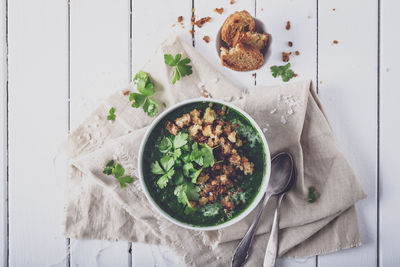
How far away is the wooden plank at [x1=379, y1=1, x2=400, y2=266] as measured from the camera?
A: 179cm

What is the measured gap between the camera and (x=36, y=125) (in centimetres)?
186

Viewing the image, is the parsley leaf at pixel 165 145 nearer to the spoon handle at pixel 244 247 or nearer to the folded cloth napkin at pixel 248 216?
the folded cloth napkin at pixel 248 216

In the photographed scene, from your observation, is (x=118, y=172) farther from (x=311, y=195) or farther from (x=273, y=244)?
(x=311, y=195)

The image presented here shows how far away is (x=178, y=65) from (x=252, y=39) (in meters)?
0.36

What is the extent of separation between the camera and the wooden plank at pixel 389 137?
1.79m

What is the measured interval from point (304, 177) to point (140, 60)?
3.20ft

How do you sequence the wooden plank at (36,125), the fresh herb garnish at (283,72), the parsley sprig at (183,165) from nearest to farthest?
the parsley sprig at (183,165) < the fresh herb garnish at (283,72) < the wooden plank at (36,125)

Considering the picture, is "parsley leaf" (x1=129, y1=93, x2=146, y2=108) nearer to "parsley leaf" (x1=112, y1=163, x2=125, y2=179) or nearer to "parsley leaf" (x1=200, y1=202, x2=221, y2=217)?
"parsley leaf" (x1=112, y1=163, x2=125, y2=179)

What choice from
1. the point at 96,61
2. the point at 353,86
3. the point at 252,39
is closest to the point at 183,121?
the point at 252,39

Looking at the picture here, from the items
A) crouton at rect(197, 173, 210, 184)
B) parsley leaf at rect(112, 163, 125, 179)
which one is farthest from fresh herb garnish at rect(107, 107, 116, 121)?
crouton at rect(197, 173, 210, 184)

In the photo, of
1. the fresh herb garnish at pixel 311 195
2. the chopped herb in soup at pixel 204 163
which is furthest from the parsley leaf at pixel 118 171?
the fresh herb garnish at pixel 311 195

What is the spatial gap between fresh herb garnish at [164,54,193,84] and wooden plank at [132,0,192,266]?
15cm

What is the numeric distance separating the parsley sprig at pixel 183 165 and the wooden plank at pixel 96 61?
0.51 m

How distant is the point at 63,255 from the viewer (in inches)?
72.6
